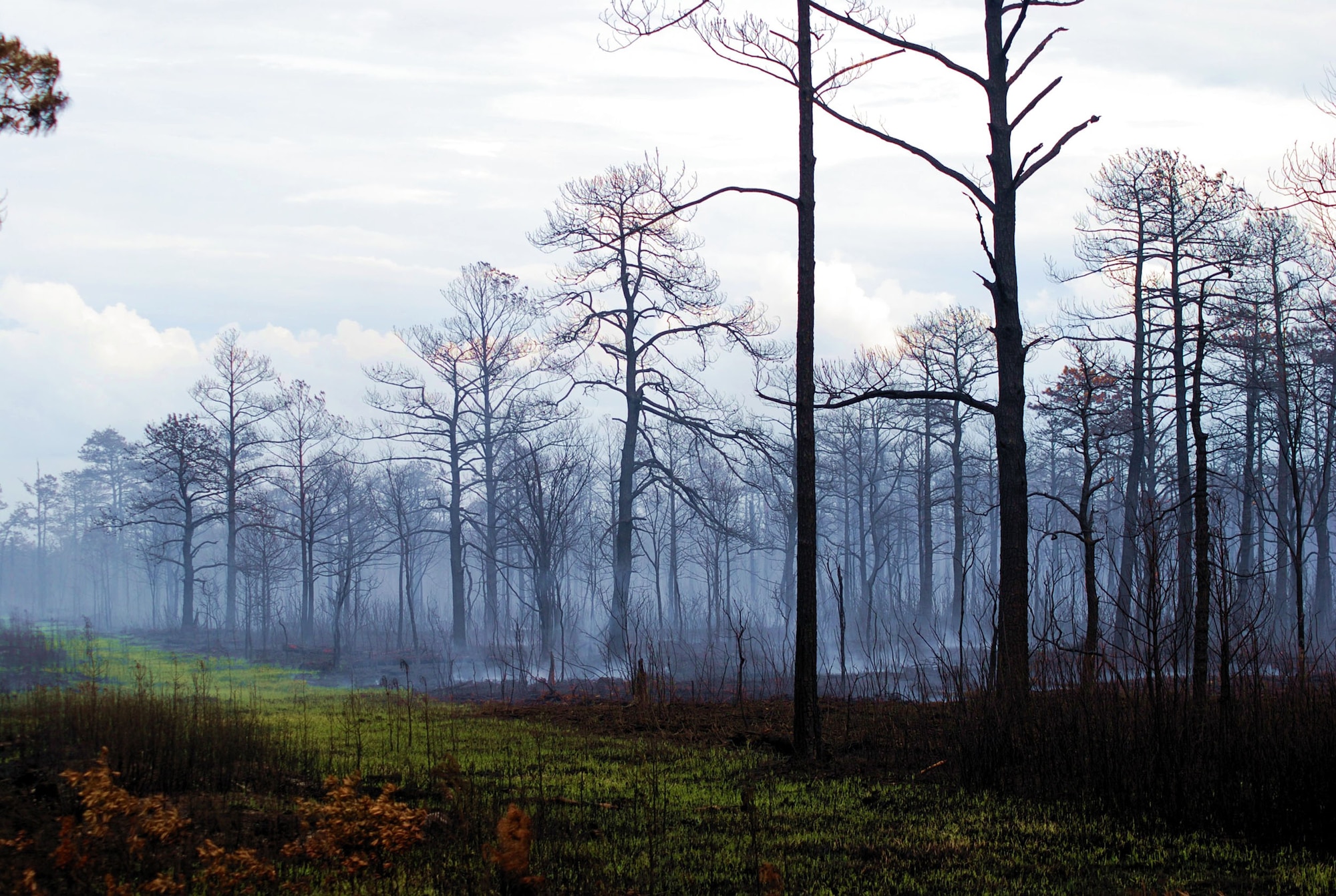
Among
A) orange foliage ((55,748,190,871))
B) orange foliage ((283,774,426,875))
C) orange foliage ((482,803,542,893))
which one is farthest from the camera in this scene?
orange foliage ((283,774,426,875))

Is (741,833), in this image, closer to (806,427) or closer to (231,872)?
(231,872)

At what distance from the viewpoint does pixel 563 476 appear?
22547 mm

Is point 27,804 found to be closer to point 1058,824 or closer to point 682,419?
point 1058,824

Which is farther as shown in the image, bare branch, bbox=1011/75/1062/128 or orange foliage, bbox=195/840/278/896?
bare branch, bbox=1011/75/1062/128

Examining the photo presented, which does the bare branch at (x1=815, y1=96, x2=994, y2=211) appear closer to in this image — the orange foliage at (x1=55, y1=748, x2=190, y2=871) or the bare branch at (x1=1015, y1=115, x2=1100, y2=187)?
the bare branch at (x1=1015, y1=115, x2=1100, y2=187)

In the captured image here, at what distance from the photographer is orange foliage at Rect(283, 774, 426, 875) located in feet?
16.8

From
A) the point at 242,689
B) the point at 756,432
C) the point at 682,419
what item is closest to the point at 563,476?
the point at 682,419

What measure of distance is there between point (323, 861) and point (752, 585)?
6792 cm

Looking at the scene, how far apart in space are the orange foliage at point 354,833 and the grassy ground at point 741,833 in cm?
13

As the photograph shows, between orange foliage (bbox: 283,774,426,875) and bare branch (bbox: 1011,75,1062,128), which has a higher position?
bare branch (bbox: 1011,75,1062,128)

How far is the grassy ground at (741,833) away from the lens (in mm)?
4871

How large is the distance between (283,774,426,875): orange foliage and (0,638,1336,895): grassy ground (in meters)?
0.13

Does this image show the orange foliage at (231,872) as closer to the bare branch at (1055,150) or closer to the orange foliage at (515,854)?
the orange foliage at (515,854)

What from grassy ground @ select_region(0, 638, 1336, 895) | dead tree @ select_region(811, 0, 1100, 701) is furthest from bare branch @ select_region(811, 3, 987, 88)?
grassy ground @ select_region(0, 638, 1336, 895)
